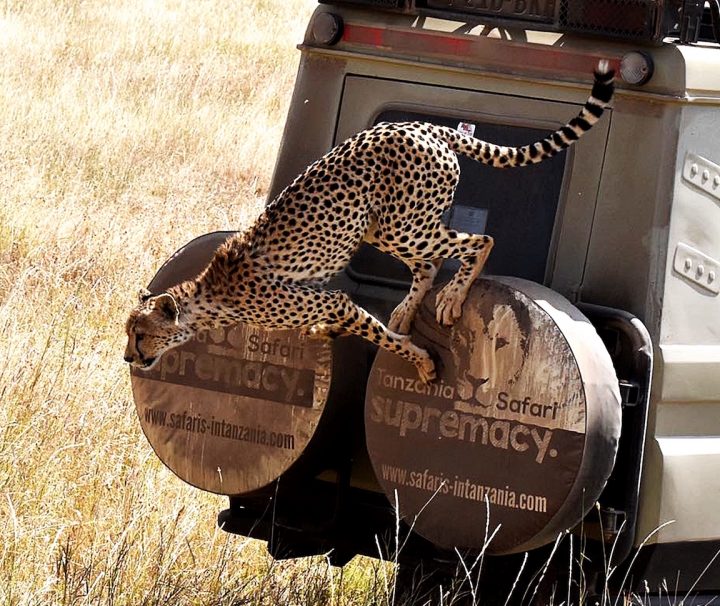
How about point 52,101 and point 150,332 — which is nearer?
point 150,332

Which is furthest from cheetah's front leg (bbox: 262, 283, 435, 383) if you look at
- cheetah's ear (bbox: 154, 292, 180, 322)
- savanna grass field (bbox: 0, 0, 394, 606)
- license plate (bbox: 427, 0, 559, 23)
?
license plate (bbox: 427, 0, 559, 23)

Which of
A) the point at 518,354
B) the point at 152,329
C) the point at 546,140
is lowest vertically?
the point at 152,329

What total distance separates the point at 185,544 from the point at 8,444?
75 centimetres

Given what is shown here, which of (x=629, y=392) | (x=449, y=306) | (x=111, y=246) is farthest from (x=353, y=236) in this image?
(x=111, y=246)

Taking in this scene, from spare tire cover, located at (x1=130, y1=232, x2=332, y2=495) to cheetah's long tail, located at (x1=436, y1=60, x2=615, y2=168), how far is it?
625 mm

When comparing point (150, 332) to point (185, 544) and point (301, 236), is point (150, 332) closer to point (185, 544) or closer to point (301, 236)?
point (301, 236)

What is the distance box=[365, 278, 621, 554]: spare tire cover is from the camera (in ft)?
10.4

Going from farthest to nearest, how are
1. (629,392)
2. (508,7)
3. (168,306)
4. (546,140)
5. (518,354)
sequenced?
(508,7), (168,306), (546,140), (629,392), (518,354)

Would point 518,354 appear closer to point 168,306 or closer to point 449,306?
point 449,306

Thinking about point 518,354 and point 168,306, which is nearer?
point 518,354

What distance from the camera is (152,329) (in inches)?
143

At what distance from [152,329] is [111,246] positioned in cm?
381

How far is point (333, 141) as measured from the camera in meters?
4.08

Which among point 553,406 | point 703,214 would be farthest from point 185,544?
point 703,214
